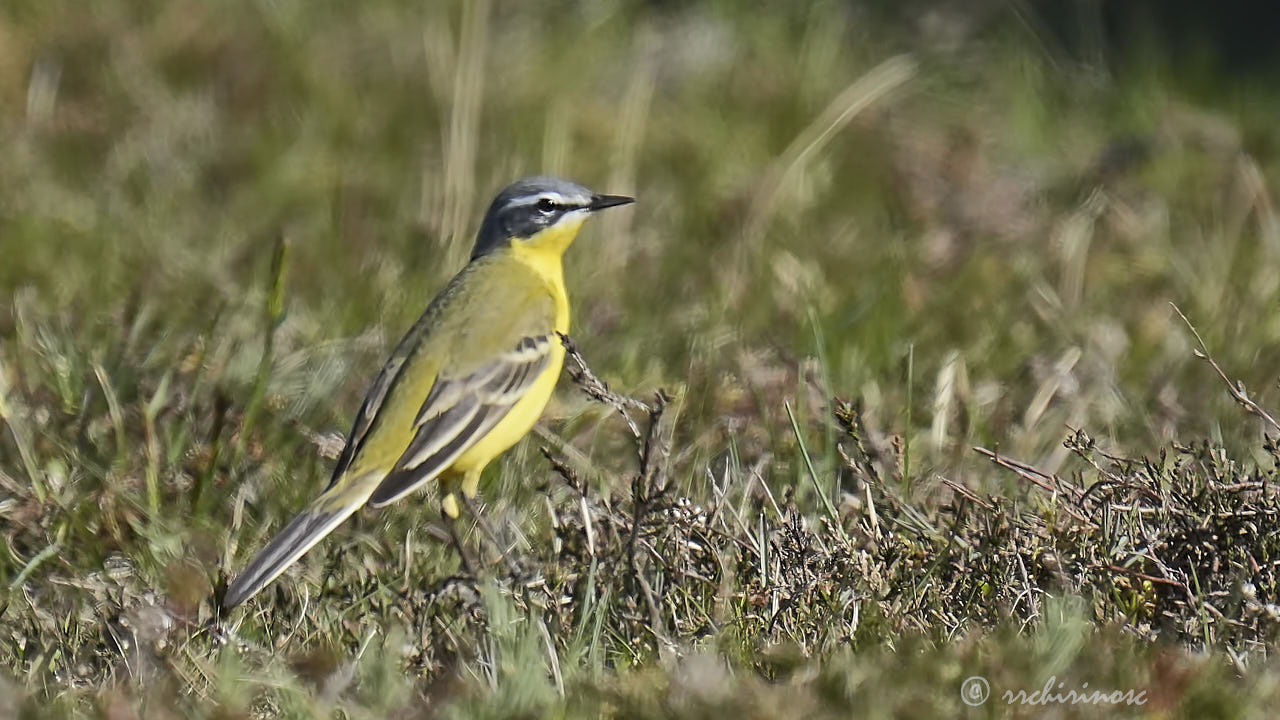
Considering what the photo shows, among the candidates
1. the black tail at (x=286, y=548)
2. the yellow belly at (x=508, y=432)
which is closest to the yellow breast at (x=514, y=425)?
the yellow belly at (x=508, y=432)

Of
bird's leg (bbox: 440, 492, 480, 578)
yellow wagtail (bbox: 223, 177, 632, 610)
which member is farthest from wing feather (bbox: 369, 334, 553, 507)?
bird's leg (bbox: 440, 492, 480, 578)

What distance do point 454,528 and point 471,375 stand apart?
0.61 meters

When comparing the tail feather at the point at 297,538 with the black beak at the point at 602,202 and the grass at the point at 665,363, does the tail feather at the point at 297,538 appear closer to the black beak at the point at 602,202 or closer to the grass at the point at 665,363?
the grass at the point at 665,363

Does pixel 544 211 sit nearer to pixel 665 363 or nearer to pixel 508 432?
pixel 665 363

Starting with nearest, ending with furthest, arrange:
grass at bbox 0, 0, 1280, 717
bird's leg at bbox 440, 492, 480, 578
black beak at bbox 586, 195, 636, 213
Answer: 1. grass at bbox 0, 0, 1280, 717
2. bird's leg at bbox 440, 492, 480, 578
3. black beak at bbox 586, 195, 636, 213

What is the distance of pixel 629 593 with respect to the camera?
362 cm

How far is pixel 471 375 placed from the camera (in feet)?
15.0

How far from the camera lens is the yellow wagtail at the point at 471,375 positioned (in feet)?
13.8

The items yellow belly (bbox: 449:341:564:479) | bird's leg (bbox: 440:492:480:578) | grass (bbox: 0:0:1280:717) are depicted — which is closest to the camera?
grass (bbox: 0:0:1280:717)

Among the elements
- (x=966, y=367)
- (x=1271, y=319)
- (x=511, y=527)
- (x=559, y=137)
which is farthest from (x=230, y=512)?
(x=1271, y=319)

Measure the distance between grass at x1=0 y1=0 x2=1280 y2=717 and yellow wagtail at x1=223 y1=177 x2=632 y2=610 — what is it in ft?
0.50

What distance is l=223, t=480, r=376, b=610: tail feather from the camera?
369 centimetres

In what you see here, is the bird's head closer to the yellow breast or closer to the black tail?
the yellow breast

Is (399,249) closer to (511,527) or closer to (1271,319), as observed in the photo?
(511,527)
